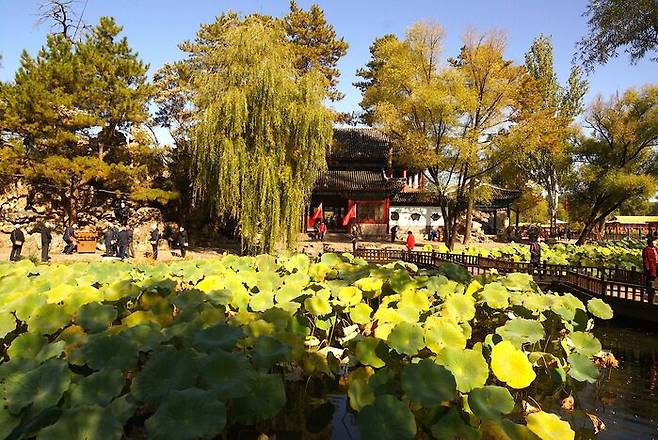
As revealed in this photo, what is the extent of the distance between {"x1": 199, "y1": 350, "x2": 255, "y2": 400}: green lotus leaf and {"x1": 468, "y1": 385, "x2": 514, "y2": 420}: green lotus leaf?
132cm

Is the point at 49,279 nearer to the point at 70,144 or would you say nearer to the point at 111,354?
the point at 111,354

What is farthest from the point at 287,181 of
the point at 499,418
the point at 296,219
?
the point at 499,418

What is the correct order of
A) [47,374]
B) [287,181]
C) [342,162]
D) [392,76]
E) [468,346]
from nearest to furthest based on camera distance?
1. [47,374]
2. [468,346]
3. [287,181]
4. [392,76]
5. [342,162]

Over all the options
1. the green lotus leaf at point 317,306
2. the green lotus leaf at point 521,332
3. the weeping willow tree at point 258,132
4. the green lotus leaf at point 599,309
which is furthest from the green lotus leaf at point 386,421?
the weeping willow tree at point 258,132

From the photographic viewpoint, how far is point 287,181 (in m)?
13.8

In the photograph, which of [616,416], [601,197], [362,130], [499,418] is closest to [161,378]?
[499,418]

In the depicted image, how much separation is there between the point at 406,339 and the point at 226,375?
143cm

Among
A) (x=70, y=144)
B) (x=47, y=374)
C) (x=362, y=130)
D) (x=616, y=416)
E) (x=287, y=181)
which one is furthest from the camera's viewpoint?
(x=362, y=130)

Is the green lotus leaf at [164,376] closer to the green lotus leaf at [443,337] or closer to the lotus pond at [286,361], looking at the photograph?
the lotus pond at [286,361]

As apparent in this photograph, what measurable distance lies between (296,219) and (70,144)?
28.8ft

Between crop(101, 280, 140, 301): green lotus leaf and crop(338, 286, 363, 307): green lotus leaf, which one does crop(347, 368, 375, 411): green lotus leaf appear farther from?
crop(101, 280, 140, 301): green lotus leaf

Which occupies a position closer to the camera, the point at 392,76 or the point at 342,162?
the point at 392,76

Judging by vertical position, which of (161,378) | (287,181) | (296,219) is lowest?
(161,378)

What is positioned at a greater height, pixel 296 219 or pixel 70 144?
pixel 70 144
